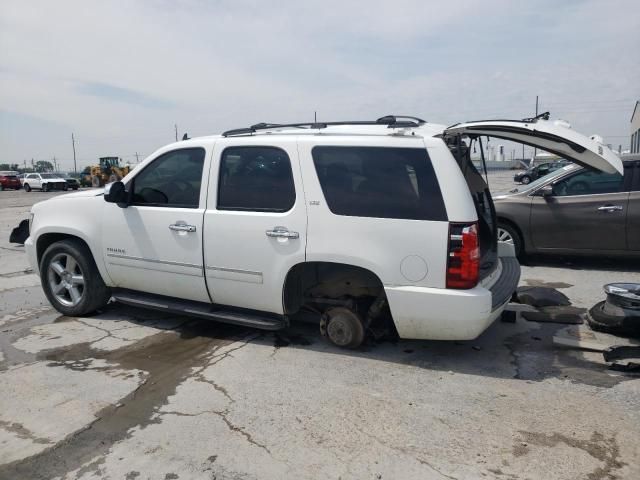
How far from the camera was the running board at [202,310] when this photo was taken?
14.6ft

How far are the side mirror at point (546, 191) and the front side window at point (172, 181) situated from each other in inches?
202

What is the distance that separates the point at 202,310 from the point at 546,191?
5.34 m

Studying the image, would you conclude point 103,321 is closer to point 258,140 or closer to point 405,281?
point 258,140

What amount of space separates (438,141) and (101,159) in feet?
158

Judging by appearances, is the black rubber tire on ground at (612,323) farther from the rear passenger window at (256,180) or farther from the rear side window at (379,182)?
the rear passenger window at (256,180)

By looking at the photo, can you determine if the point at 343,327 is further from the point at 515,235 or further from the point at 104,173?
the point at 104,173

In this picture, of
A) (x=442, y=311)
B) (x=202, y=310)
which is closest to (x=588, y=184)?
(x=442, y=311)

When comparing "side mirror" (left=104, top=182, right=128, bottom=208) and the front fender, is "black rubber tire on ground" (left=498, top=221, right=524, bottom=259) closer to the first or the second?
"side mirror" (left=104, top=182, right=128, bottom=208)

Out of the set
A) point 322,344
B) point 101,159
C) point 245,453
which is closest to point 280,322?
point 322,344

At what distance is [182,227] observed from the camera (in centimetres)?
467

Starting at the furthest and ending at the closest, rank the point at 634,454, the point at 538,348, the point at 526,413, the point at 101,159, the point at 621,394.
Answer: the point at 101,159 < the point at 538,348 < the point at 621,394 < the point at 526,413 < the point at 634,454

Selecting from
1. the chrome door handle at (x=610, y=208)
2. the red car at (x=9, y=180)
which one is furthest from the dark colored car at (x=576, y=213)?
the red car at (x=9, y=180)

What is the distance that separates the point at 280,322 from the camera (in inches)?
174

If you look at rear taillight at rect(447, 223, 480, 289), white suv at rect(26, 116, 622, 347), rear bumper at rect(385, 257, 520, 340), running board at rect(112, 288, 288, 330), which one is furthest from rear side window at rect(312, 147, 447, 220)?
running board at rect(112, 288, 288, 330)
